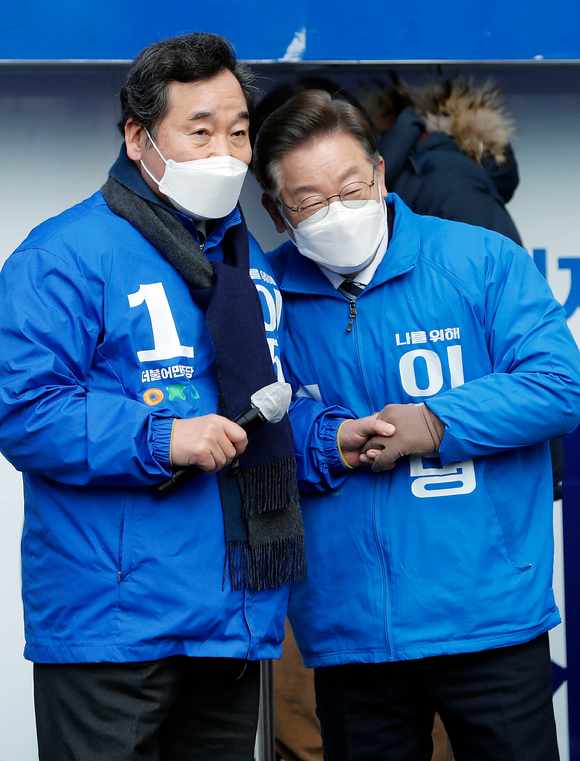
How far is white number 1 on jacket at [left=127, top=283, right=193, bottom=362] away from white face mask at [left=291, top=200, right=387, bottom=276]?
19.1 inches

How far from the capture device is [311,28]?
2393 millimetres

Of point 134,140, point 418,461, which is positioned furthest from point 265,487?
point 134,140

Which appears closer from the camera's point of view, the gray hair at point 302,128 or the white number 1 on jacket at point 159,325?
the white number 1 on jacket at point 159,325

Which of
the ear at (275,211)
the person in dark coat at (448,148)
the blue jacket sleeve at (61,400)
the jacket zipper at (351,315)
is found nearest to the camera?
the blue jacket sleeve at (61,400)

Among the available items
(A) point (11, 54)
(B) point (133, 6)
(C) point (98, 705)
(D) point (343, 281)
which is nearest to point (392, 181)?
(D) point (343, 281)

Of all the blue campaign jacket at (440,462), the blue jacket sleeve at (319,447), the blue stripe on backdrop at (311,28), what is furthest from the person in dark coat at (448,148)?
the blue jacket sleeve at (319,447)

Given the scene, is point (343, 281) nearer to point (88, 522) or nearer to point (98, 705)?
point (88, 522)

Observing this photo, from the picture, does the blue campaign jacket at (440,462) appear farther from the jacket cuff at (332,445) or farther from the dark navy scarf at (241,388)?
the dark navy scarf at (241,388)

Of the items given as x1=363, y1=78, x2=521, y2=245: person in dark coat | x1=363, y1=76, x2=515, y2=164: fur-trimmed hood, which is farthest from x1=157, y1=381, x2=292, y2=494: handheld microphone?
x1=363, y1=76, x2=515, y2=164: fur-trimmed hood

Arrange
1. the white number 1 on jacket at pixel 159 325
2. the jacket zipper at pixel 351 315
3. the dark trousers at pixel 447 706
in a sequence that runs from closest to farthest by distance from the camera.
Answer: the white number 1 on jacket at pixel 159 325
the dark trousers at pixel 447 706
the jacket zipper at pixel 351 315

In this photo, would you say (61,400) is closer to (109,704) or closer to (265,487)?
(265,487)

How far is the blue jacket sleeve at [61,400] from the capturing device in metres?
1.58

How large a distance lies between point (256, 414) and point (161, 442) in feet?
0.65

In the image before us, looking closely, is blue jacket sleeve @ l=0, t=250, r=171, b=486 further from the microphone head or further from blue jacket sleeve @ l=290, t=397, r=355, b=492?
blue jacket sleeve @ l=290, t=397, r=355, b=492
